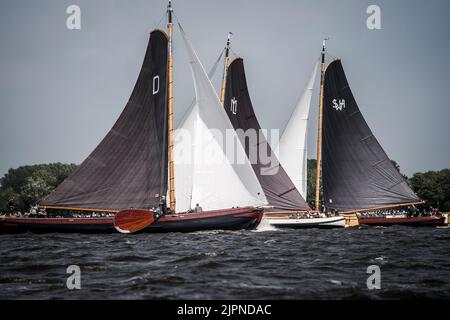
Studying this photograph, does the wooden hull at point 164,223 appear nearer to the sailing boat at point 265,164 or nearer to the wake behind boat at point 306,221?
the sailing boat at point 265,164

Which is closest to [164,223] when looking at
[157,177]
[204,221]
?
[204,221]

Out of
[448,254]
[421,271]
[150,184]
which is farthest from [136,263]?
[150,184]

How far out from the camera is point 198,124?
3956 centimetres

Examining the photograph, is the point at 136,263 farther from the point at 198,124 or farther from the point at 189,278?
the point at 198,124

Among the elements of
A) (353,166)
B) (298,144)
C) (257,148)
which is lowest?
(353,166)

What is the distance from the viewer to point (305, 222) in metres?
51.3

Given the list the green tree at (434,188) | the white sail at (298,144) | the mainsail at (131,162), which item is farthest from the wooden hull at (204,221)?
the green tree at (434,188)

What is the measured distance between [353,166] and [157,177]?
24886mm

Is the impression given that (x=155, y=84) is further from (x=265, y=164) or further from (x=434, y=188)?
(x=434, y=188)

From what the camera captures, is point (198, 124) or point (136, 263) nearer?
point (136, 263)

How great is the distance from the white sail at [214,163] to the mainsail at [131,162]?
2.74 metres

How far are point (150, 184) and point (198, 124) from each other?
19.3 feet

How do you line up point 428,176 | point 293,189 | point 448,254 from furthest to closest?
point 428,176 < point 293,189 < point 448,254

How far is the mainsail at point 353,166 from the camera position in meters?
A: 56.4
